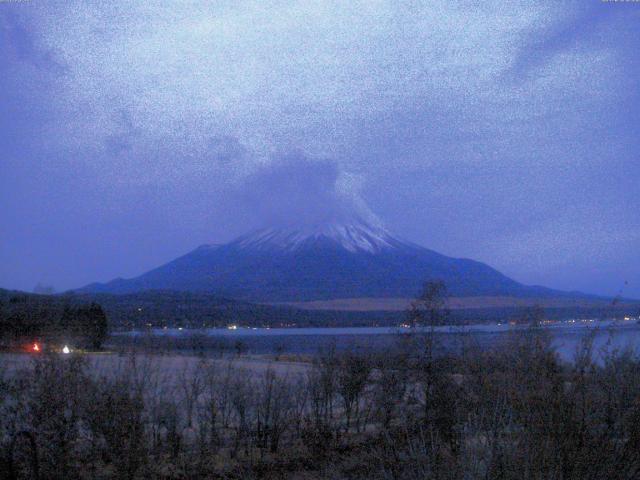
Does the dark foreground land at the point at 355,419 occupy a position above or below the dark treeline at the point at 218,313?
below

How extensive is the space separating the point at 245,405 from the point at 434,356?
124 inches

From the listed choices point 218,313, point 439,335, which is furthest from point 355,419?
point 218,313

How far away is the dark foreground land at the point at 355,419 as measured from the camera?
5500 mm

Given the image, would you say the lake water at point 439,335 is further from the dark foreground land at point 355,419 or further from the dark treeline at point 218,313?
the dark treeline at point 218,313

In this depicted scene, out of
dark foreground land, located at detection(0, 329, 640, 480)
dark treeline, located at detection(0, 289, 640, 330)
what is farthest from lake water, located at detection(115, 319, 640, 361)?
dark treeline, located at detection(0, 289, 640, 330)

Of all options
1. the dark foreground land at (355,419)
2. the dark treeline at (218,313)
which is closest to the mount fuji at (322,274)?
the dark treeline at (218,313)

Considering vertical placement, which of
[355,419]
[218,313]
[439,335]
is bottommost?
[355,419]

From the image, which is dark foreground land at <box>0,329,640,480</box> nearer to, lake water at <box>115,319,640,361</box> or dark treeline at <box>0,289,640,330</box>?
lake water at <box>115,319,640,361</box>

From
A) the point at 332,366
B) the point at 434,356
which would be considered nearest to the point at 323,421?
the point at 332,366

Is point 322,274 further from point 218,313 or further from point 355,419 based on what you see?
point 355,419

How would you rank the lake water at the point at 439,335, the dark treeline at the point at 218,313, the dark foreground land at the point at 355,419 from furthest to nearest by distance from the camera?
the dark treeline at the point at 218,313 → the lake water at the point at 439,335 → the dark foreground land at the point at 355,419

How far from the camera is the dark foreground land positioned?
18.0ft

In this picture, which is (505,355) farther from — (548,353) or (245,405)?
(245,405)

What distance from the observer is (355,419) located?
43.7 feet
